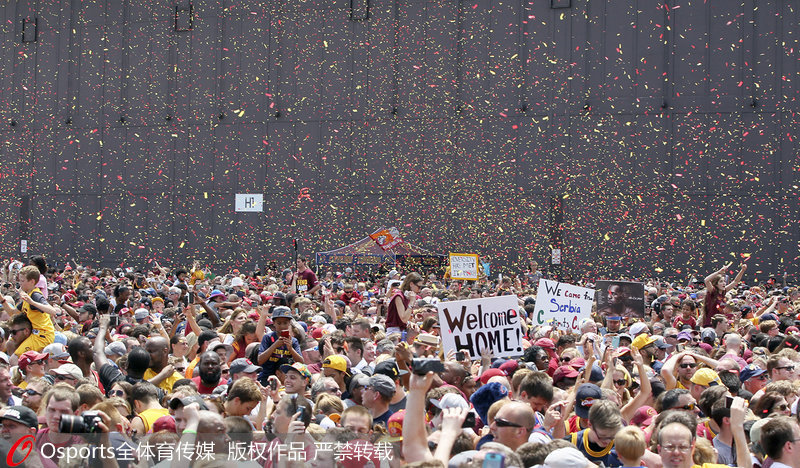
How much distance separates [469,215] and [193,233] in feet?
33.5

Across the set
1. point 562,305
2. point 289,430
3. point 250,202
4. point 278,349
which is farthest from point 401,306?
point 250,202

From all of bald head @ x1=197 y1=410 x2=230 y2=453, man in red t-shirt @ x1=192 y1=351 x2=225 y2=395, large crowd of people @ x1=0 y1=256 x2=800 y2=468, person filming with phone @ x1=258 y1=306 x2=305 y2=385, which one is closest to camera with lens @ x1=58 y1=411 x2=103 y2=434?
large crowd of people @ x1=0 y1=256 x2=800 y2=468

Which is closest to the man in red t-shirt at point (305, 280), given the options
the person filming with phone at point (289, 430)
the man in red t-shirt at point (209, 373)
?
the man in red t-shirt at point (209, 373)

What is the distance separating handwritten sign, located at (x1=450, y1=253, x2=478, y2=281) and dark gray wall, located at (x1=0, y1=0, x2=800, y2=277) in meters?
10.0

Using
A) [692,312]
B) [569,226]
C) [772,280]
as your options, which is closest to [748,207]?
[772,280]

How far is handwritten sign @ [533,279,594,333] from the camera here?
36.1 ft

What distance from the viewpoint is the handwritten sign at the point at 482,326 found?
795cm

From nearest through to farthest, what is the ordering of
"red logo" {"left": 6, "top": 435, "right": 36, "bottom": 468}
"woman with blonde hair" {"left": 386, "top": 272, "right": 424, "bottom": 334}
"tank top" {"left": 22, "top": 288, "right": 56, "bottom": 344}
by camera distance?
1. "red logo" {"left": 6, "top": 435, "right": 36, "bottom": 468}
2. "tank top" {"left": 22, "top": 288, "right": 56, "bottom": 344}
3. "woman with blonde hair" {"left": 386, "top": 272, "right": 424, "bottom": 334}

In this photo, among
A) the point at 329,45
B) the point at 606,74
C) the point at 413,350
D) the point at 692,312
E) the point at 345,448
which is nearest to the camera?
the point at 345,448

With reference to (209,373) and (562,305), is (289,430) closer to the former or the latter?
(209,373)

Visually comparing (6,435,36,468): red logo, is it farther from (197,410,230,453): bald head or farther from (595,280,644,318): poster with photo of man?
(595,280,644,318): poster with photo of man

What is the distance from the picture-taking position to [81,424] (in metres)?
4.25

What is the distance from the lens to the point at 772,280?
84.4ft

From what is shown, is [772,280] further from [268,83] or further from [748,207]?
[268,83]
